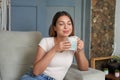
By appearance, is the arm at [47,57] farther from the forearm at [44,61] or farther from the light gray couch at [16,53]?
the light gray couch at [16,53]

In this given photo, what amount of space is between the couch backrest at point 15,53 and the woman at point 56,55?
0.26m

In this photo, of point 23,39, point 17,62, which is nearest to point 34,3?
point 23,39

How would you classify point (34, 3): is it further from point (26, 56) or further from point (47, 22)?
point (26, 56)

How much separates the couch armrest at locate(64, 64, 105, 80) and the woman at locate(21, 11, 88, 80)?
40 mm

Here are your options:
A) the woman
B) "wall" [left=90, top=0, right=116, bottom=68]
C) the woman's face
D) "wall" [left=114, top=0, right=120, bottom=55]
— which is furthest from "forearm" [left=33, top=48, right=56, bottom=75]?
"wall" [left=114, top=0, right=120, bottom=55]

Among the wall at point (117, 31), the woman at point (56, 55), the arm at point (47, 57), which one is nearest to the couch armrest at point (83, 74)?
the woman at point (56, 55)

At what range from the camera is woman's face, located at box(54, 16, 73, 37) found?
174cm

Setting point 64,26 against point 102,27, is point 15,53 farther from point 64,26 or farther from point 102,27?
point 102,27

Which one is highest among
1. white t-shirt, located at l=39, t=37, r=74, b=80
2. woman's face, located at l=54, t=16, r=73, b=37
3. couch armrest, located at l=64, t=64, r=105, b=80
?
woman's face, located at l=54, t=16, r=73, b=37

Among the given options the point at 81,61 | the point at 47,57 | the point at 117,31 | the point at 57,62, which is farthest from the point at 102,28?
the point at 47,57

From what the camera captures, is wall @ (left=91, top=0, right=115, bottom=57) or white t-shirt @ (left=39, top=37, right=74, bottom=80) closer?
white t-shirt @ (left=39, top=37, right=74, bottom=80)

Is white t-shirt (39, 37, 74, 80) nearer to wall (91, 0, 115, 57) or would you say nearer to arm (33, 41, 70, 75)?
arm (33, 41, 70, 75)

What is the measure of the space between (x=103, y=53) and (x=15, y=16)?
52.4 inches

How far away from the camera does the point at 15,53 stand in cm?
203
